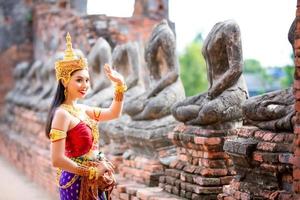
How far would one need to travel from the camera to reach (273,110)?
429 centimetres

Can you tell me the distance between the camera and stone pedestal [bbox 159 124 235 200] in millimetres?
5133

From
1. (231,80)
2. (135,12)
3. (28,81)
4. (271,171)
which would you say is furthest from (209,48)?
(28,81)

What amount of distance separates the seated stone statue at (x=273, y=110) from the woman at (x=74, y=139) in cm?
98

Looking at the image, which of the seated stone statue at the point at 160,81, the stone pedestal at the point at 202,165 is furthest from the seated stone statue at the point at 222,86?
the seated stone statue at the point at 160,81

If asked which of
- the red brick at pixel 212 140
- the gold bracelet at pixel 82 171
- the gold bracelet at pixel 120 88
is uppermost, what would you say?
the gold bracelet at pixel 120 88

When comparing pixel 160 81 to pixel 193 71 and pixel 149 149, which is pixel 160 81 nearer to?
pixel 149 149

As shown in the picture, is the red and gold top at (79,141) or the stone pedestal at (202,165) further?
the stone pedestal at (202,165)

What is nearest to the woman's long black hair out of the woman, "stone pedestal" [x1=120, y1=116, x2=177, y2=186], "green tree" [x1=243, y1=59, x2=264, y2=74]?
the woman

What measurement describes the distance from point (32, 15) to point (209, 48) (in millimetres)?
11394

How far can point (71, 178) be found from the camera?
4.13 metres

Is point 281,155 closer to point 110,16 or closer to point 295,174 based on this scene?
point 295,174

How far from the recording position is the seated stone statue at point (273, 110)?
13.7 feet

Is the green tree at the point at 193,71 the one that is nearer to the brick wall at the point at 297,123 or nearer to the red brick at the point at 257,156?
the red brick at the point at 257,156

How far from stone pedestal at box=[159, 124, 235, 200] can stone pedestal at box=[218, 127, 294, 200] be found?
50 cm
